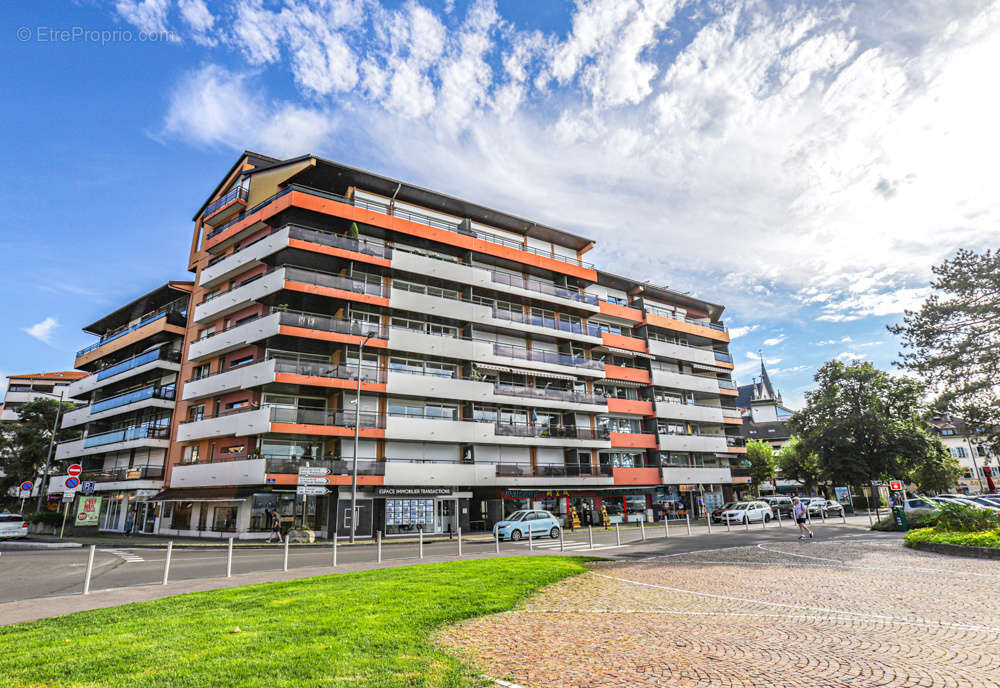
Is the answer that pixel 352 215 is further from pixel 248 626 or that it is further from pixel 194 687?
pixel 194 687

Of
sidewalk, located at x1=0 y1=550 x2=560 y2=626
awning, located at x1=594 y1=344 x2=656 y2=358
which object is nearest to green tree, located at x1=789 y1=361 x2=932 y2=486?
awning, located at x1=594 y1=344 x2=656 y2=358

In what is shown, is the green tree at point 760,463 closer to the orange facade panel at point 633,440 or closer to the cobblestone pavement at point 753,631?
the orange facade panel at point 633,440

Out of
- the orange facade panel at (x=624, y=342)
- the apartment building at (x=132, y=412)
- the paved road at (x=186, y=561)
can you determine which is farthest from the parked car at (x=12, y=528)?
the orange facade panel at (x=624, y=342)

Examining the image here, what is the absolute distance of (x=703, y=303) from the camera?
2197 inches

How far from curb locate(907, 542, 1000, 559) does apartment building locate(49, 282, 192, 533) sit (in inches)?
1597

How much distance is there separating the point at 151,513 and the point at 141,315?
62.9 feet

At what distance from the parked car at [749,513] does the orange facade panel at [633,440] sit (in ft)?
29.9

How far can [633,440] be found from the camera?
146 ft

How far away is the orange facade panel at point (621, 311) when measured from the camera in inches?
1836

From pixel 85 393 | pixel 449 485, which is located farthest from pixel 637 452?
pixel 85 393

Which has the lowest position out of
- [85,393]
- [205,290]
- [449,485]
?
[449,485]

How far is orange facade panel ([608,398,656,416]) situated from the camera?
4406 centimetres

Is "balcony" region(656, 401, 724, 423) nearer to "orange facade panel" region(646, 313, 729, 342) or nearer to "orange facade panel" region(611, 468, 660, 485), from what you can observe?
"orange facade panel" region(611, 468, 660, 485)

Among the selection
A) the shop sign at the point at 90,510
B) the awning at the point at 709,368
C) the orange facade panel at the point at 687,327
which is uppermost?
the orange facade panel at the point at 687,327
